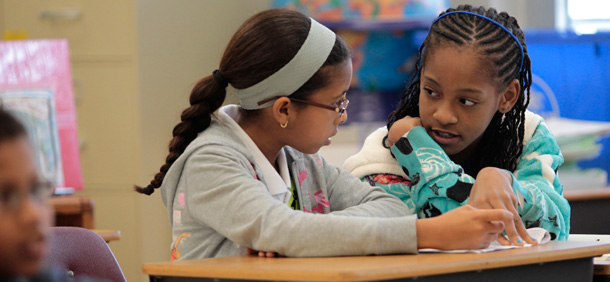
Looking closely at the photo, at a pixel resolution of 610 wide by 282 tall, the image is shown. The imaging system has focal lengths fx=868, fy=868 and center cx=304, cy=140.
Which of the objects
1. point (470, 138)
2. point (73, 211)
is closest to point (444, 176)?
point (470, 138)

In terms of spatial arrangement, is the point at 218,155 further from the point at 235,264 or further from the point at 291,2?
the point at 291,2

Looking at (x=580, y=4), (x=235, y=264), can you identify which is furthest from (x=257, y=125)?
(x=580, y=4)

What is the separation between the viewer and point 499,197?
1.44 meters

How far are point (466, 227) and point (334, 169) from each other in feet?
1.67

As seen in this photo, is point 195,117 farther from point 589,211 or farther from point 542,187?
point 589,211

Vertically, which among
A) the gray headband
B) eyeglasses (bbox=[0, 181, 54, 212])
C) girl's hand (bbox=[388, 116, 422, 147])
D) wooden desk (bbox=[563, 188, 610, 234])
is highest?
the gray headband

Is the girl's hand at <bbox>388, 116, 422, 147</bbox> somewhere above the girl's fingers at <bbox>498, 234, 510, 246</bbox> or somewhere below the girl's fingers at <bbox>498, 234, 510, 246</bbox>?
above

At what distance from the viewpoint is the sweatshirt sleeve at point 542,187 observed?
5.18ft

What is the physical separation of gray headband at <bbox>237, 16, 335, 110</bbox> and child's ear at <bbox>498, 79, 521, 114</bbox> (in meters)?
0.38

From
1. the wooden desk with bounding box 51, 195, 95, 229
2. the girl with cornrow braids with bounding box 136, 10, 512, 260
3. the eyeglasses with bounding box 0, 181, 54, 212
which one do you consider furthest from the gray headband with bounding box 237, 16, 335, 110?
the wooden desk with bounding box 51, 195, 95, 229

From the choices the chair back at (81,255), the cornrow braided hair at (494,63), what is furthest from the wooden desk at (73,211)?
the cornrow braided hair at (494,63)

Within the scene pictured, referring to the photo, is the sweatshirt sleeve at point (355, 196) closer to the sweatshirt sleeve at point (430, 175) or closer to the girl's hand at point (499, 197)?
the sweatshirt sleeve at point (430, 175)

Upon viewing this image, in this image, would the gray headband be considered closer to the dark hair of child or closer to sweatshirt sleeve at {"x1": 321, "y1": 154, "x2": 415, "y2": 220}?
the dark hair of child

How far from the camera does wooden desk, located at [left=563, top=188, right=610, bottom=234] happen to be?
2.46m
